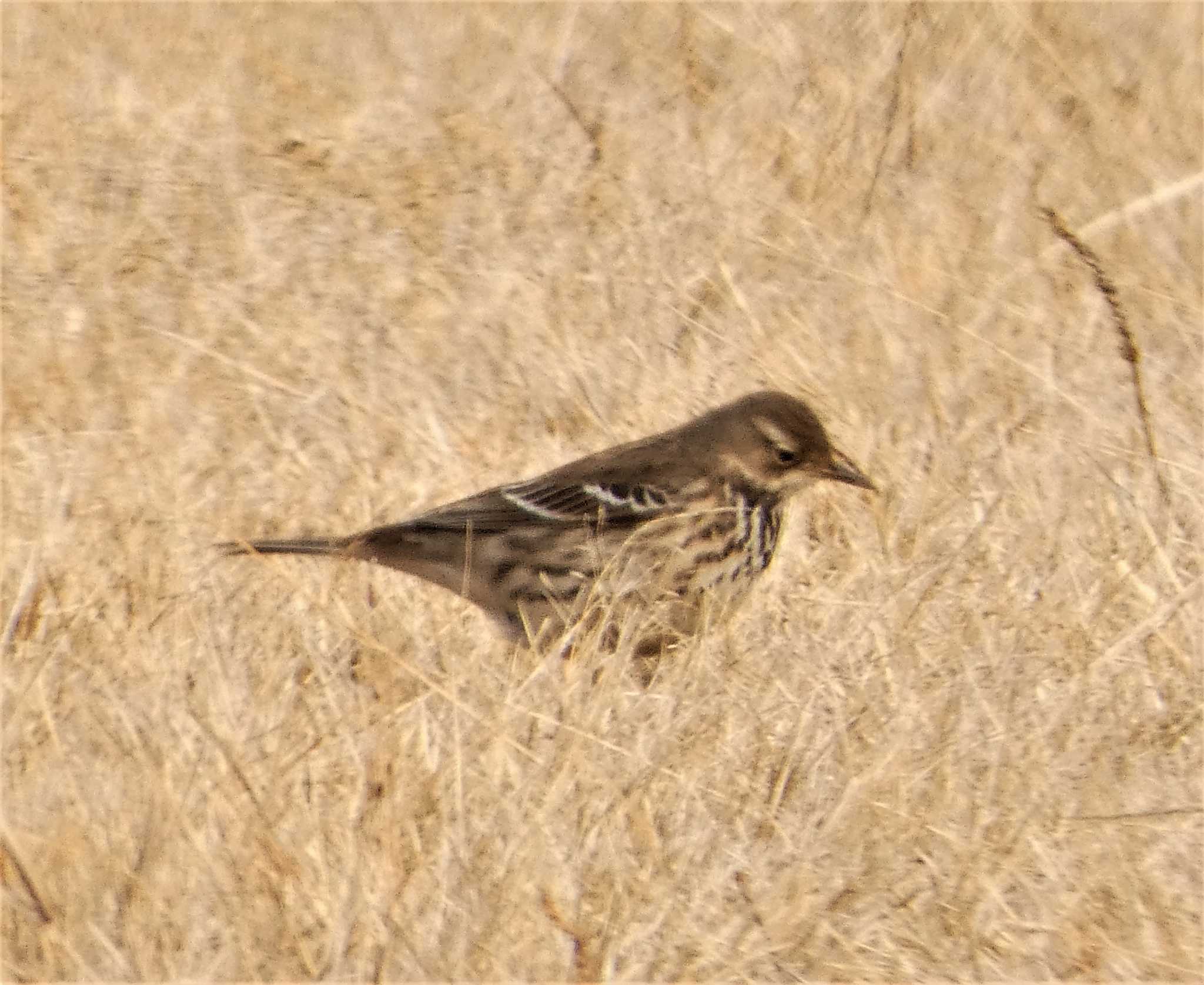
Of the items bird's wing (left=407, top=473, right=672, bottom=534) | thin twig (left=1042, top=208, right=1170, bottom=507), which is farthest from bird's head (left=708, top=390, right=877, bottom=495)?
thin twig (left=1042, top=208, right=1170, bottom=507)

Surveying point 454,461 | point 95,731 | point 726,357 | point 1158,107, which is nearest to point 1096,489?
point 726,357

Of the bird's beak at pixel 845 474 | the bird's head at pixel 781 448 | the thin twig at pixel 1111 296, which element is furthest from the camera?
the bird's head at pixel 781 448

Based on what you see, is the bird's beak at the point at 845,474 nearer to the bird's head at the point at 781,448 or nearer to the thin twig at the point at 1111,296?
the bird's head at the point at 781,448

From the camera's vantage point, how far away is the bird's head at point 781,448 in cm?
613

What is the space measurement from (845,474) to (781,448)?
0.64 ft

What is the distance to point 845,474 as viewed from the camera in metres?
6.12

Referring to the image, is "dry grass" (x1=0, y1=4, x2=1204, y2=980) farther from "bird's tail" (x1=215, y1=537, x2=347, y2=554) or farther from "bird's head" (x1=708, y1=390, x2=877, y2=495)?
"bird's head" (x1=708, y1=390, x2=877, y2=495)

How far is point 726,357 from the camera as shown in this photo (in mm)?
7438

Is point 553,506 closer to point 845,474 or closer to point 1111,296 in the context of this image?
point 845,474

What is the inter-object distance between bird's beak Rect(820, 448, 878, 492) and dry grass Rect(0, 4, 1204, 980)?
Answer: 0.71 feet

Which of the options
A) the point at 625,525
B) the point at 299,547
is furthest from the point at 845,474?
the point at 299,547

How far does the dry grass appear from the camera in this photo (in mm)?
4191

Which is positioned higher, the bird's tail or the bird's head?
the bird's head

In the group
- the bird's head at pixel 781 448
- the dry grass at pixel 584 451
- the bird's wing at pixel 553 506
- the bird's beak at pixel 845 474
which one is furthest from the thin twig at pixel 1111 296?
the bird's wing at pixel 553 506
